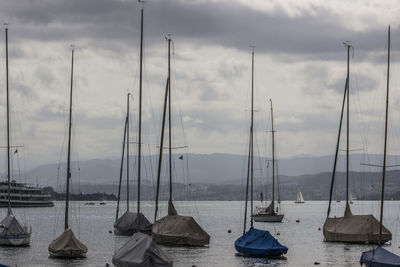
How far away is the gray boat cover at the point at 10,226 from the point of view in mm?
72875

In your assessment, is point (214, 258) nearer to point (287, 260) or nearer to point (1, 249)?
point (287, 260)

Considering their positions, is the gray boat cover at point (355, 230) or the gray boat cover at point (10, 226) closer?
the gray boat cover at point (10, 226)

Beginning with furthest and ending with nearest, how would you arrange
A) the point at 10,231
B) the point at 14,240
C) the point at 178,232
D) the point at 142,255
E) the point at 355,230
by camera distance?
the point at 355,230
the point at 14,240
the point at 10,231
the point at 178,232
the point at 142,255

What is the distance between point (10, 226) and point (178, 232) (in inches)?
663

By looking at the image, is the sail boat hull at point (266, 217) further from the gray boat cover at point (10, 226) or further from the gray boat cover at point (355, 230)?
the gray boat cover at point (10, 226)

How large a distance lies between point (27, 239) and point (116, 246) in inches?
405

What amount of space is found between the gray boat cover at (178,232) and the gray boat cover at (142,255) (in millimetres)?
20762

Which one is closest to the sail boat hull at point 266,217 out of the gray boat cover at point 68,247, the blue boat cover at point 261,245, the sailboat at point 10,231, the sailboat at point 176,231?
the sailboat at point 176,231

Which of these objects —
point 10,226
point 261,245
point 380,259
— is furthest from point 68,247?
point 380,259

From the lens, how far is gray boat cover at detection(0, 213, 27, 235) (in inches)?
2869

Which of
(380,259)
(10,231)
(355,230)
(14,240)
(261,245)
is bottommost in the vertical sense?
(14,240)

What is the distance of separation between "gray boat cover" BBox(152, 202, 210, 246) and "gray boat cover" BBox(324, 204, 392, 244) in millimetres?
14656

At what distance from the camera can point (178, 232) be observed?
71375 mm

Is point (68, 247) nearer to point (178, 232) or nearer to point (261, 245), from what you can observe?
point (178, 232)
